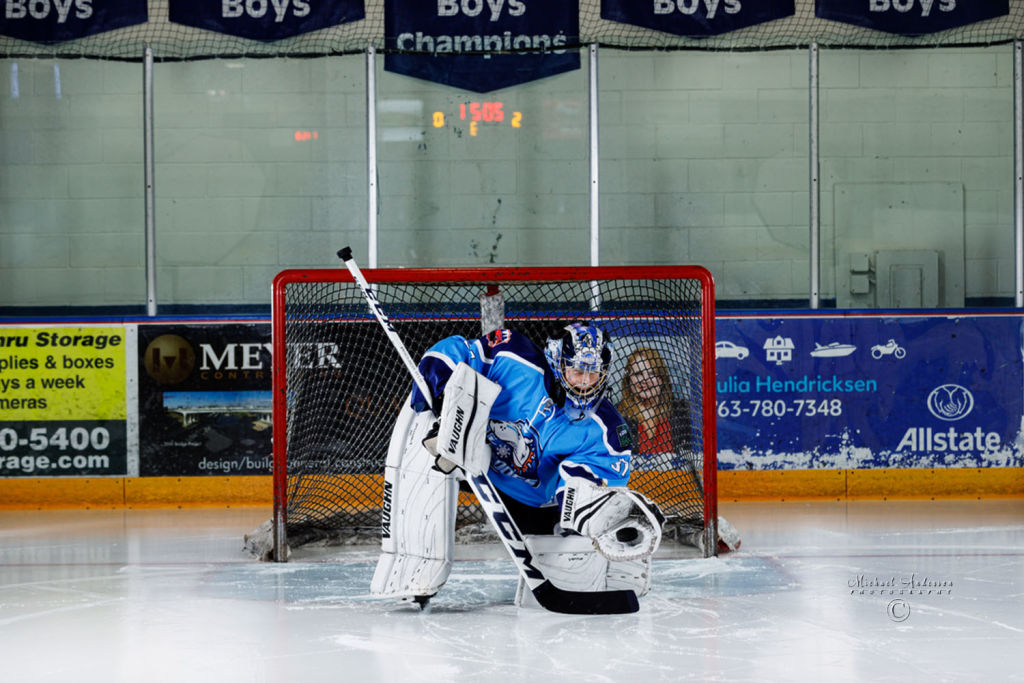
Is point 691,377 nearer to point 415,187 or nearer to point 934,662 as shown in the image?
point 934,662

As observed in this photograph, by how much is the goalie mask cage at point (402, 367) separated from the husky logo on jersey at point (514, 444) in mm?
920

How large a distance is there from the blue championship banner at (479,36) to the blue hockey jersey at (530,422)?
3.32 metres

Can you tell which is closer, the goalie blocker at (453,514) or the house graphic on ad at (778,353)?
the goalie blocker at (453,514)

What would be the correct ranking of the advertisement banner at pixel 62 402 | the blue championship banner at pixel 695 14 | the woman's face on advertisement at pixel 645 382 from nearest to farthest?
the woman's face on advertisement at pixel 645 382, the advertisement banner at pixel 62 402, the blue championship banner at pixel 695 14

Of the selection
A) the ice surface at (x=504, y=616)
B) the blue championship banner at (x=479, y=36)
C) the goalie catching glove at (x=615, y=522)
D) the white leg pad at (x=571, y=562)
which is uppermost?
the blue championship banner at (x=479, y=36)

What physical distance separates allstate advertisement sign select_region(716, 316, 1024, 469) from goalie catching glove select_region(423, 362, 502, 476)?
9.33 feet

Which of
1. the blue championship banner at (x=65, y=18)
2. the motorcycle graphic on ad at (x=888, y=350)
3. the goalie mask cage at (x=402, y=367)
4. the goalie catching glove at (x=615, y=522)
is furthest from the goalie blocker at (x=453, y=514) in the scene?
the blue championship banner at (x=65, y=18)

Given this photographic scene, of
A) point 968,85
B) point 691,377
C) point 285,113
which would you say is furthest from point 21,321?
point 968,85

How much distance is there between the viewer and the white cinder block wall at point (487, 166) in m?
7.48

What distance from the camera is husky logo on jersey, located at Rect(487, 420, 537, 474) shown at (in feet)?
12.8

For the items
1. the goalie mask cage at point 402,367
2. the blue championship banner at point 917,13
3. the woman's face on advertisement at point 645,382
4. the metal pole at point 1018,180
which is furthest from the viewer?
the blue championship banner at point 917,13

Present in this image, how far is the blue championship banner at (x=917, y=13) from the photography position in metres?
7.15

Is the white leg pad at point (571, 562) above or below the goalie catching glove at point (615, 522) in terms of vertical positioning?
below

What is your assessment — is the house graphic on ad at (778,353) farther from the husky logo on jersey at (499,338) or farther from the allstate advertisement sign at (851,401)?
the husky logo on jersey at (499,338)
